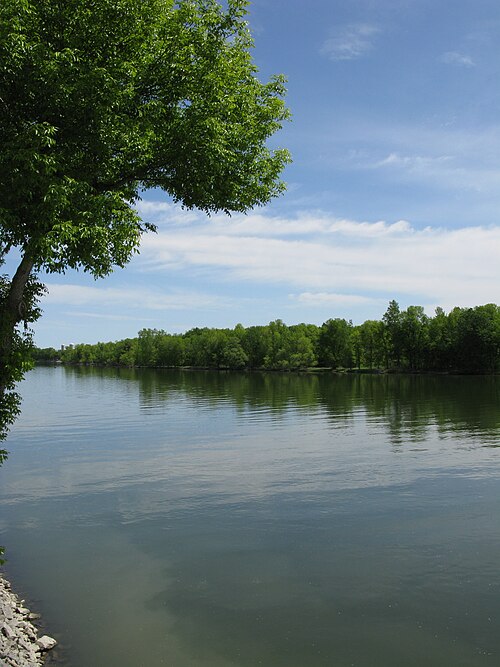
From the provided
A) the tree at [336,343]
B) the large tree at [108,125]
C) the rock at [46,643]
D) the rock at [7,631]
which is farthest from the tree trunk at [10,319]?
the tree at [336,343]

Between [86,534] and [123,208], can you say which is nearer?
[123,208]

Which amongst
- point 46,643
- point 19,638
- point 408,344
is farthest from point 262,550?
point 408,344

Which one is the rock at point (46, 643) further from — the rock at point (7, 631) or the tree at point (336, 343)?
the tree at point (336, 343)

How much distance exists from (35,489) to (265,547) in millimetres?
13721

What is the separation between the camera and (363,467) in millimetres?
28250

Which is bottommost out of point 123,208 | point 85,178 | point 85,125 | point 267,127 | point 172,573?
point 172,573

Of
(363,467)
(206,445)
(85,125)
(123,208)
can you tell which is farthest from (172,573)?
(206,445)

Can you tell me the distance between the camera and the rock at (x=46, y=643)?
10945 millimetres

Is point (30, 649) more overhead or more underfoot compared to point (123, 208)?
more underfoot

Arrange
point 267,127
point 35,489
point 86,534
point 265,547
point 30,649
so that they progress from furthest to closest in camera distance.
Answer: point 35,489 → point 86,534 → point 265,547 → point 267,127 → point 30,649

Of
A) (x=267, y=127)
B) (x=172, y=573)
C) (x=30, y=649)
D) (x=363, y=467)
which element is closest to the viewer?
(x=30, y=649)

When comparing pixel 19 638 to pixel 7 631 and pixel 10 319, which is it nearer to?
pixel 7 631

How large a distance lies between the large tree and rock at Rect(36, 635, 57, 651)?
4944mm

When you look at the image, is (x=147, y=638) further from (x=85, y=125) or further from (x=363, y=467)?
(x=363, y=467)
